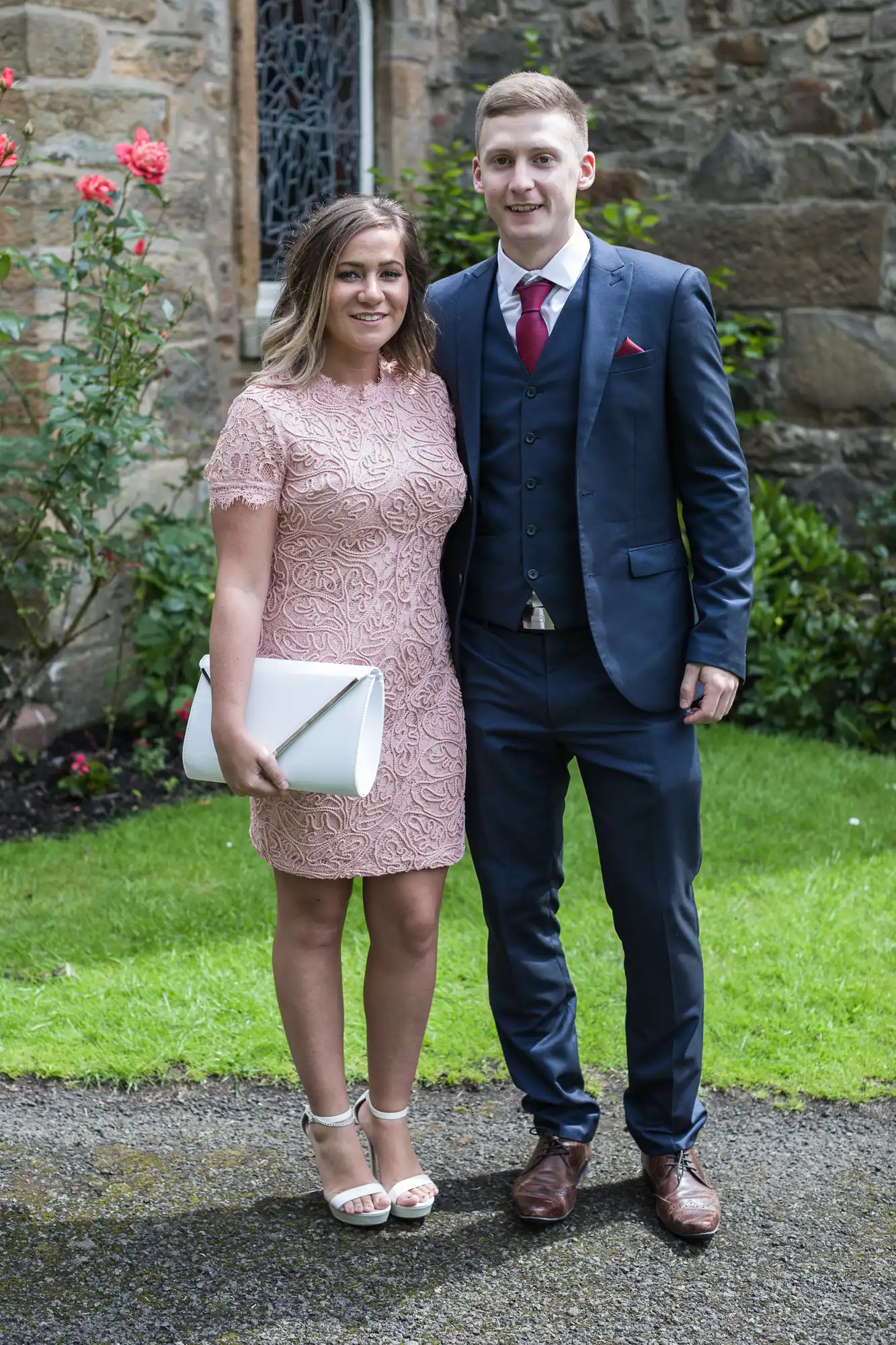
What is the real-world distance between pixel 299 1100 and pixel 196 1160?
34 centimetres

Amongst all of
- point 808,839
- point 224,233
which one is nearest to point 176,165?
point 224,233

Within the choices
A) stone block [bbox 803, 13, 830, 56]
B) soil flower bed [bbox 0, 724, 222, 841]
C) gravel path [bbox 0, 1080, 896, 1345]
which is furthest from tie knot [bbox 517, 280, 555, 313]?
stone block [bbox 803, 13, 830, 56]

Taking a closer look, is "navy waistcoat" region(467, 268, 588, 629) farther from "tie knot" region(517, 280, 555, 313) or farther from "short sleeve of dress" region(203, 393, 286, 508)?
"short sleeve of dress" region(203, 393, 286, 508)

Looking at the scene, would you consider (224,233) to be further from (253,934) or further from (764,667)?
(253,934)

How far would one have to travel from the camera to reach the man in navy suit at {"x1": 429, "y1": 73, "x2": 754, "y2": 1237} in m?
2.62

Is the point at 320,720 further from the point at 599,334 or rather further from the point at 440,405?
the point at 599,334

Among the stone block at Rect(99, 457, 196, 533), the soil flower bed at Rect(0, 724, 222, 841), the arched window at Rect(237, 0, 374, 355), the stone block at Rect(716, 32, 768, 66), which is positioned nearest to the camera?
the soil flower bed at Rect(0, 724, 222, 841)

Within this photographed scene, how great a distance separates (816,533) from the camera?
6.44 m

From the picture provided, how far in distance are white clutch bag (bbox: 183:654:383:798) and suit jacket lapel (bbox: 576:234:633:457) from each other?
1.88ft

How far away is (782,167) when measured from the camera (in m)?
6.71

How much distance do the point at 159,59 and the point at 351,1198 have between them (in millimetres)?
4555

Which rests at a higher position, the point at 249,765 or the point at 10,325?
the point at 10,325

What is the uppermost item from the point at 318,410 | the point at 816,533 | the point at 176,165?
the point at 176,165

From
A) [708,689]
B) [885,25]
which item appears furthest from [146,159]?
[885,25]
